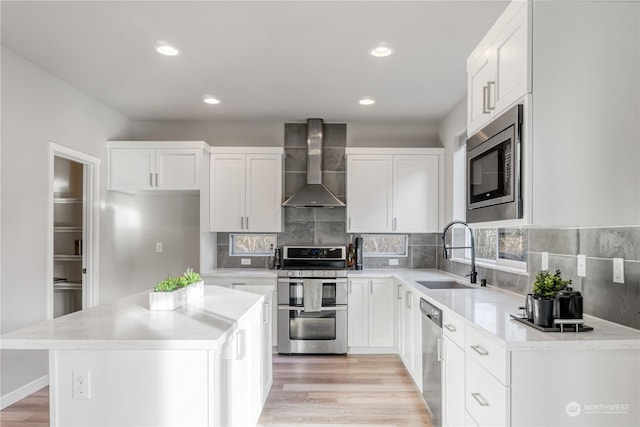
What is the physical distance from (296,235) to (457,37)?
2.86m

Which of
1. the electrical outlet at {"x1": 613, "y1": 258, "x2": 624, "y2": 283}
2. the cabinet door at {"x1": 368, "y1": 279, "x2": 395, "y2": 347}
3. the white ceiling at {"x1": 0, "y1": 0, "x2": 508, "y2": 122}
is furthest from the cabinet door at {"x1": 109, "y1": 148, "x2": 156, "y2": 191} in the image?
the electrical outlet at {"x1": 613, "y1": 258, "x2": 624, "y2": 283}

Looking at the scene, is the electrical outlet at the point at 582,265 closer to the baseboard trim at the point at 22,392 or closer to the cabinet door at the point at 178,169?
the cabinet door at the point at 178,169

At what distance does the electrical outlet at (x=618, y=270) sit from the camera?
1773mm

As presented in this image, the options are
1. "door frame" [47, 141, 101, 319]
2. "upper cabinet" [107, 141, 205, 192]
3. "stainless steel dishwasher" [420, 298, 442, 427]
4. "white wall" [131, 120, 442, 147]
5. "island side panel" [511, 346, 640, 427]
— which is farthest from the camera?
"white wall" [131, 120, 442, 147]

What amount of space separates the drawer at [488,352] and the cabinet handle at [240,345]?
1141mm

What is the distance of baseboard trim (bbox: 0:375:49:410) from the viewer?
9.69 ft

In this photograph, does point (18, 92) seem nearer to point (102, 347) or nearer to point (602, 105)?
point (102, 347)

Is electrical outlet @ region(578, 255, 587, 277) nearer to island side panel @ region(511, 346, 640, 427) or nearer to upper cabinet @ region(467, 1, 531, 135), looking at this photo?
island side panel @ region(511, 346, 640, 427)

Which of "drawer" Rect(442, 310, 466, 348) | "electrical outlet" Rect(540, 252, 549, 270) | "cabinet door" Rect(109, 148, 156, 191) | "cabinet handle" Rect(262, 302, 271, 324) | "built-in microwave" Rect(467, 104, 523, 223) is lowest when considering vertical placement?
"cabinet handle" Rect(262, 302, 271, 324)

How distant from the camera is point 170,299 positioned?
85.9 inches

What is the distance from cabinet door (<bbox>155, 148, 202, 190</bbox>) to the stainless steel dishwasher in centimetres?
272

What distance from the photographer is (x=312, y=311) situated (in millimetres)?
4246

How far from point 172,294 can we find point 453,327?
5.09 feet

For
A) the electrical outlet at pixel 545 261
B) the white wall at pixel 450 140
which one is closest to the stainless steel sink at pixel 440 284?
the white wall at pixel 450 140
